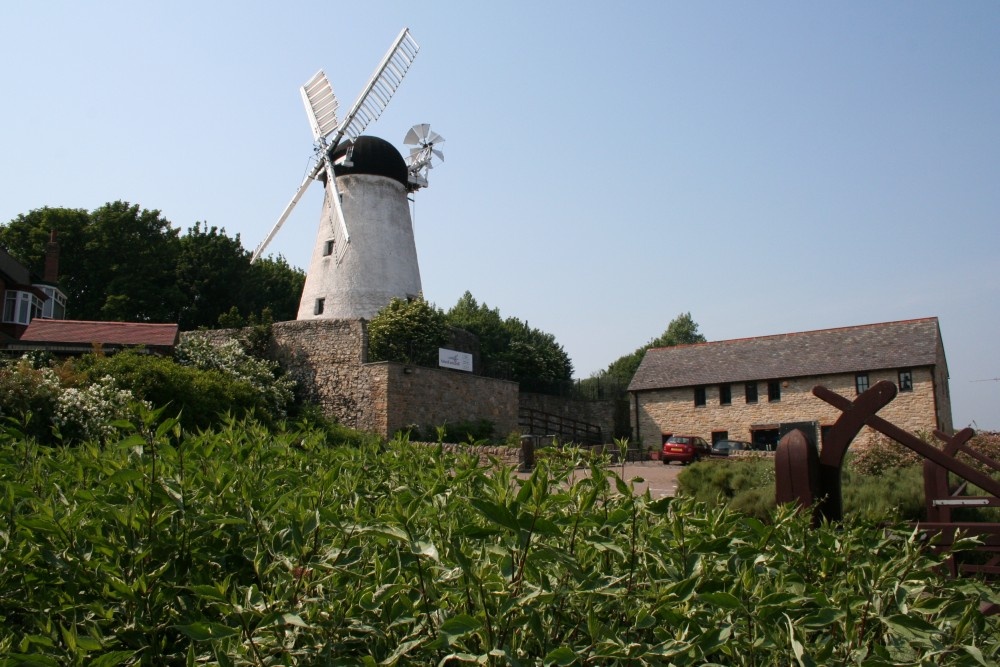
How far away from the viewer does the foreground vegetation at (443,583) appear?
1.73 meters

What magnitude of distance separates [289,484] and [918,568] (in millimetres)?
2061

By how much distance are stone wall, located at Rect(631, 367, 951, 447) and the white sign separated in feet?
37.2

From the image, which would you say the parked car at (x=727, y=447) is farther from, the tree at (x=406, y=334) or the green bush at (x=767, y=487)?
the green bush at (x=767, y=487)

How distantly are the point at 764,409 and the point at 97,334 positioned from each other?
26522mm

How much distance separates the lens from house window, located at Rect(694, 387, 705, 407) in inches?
1479

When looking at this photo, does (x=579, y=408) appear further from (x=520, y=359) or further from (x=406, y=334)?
(x=406, y=334)

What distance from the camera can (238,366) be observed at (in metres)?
27.2

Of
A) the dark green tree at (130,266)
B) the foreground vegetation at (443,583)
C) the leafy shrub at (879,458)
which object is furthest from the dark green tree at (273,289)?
the foreground vegetation at (443,583)

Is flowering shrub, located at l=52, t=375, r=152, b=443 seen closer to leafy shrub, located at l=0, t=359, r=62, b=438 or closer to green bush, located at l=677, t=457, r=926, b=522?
leafy shrub, located at l=0, t=359, r=62, b=438

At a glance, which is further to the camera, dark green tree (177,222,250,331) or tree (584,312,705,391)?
tree (584,312,705,391)

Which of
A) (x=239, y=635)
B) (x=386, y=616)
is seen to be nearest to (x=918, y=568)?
(x=386, y=616)

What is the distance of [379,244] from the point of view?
32188 mm

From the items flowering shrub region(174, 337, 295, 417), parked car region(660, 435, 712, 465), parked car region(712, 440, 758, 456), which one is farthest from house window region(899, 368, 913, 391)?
flowering shrub region(174, 337, 295, 417)

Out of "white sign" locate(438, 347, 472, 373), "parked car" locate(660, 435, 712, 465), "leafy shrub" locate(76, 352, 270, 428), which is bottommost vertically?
"parked car" locate(660, 435, 712, 465)
